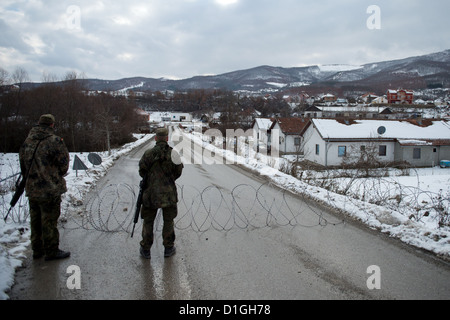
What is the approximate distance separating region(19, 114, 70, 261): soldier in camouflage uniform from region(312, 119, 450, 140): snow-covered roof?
31399 mm

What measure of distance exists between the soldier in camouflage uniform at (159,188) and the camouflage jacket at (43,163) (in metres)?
1.38

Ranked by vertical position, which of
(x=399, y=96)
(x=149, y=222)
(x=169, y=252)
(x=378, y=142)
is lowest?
(x=169, y=252)

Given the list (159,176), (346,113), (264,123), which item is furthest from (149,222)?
(346,113)

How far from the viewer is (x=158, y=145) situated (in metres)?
4.97

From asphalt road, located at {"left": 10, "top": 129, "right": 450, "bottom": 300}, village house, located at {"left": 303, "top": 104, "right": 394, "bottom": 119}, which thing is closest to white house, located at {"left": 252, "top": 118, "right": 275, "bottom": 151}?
asphalt road, located at {"left": 10, "top": 129, "right": 450, "bottom": 300}

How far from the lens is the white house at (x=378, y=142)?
33181 mm

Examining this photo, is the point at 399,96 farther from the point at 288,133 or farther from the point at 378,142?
the point at 378,142

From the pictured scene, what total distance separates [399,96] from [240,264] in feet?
584

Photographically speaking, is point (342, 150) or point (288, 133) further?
point (288, 133)

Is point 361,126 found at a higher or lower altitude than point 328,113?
lower

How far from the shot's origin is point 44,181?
465 cm
